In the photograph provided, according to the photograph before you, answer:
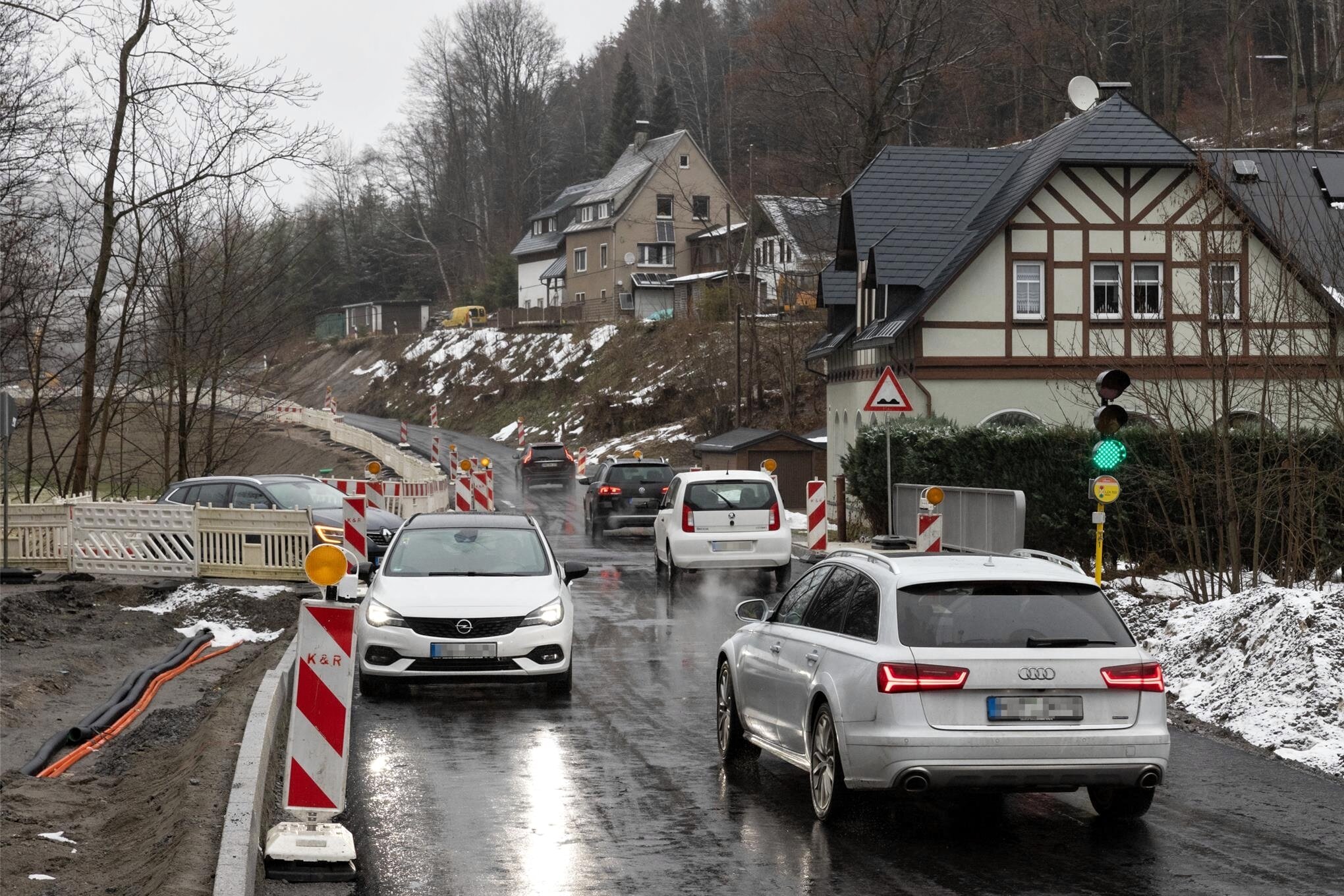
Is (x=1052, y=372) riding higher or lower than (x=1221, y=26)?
lower

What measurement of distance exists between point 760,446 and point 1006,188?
32.8 ft

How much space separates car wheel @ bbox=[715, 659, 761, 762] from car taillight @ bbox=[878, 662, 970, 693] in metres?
2.37

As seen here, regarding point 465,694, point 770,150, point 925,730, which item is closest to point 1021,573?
point 925,730

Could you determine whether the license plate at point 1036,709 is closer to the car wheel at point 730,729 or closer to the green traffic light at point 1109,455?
the car wheel at point 730,729

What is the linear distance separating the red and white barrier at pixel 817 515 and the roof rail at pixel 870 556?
16218 millimetres

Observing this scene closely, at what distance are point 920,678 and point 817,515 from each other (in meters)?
19.0

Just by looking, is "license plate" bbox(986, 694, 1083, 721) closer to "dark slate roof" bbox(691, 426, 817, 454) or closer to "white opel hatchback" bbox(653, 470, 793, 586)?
"white opel hatchback" bbox(653, 470, 793, 586)

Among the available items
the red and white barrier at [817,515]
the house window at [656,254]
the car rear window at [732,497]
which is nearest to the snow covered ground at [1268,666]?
the car rear window at [732,497]

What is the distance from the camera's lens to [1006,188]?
38.6 metres

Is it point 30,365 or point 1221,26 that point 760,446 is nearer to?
point 30,365

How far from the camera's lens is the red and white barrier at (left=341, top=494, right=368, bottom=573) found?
19.4 m

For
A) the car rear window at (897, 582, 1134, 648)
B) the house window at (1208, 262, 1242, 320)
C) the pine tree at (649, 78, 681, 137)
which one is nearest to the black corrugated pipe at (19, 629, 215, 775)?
the car rear window at (897, 582, 1134, 648)

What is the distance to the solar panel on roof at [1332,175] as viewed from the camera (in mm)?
38656

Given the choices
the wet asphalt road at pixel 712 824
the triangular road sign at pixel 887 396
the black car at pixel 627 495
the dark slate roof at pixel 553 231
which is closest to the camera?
the wet asphalt road at pixel 712 824
